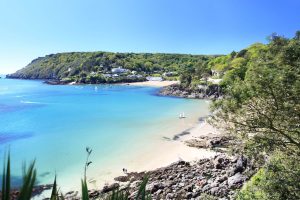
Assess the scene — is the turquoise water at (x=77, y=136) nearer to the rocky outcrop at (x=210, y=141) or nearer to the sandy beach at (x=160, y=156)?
the sandy beach at (x=160, y=156)

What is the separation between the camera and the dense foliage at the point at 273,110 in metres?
8.24

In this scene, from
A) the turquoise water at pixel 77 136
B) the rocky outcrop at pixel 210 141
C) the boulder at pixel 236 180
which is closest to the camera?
the boulder at pixel 236 180

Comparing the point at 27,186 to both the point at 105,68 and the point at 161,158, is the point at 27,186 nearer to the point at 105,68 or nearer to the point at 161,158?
the point at 161,158

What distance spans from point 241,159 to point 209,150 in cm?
719

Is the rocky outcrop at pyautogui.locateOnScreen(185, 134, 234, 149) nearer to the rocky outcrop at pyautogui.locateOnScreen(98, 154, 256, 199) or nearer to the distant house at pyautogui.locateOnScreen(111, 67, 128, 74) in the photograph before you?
the rocky outcrop at pyautogui.locateOnScreen(98, 154, 256, 199)

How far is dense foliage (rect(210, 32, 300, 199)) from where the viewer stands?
8.24 m

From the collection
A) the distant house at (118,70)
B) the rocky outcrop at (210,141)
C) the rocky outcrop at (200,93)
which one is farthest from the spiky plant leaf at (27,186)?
the distant house at (118,70)

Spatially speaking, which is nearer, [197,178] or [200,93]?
[197,178]

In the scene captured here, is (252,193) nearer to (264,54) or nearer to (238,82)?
(238,82)

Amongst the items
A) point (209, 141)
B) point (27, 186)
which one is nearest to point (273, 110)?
point (27, 186)

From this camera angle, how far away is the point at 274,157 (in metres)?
9.84

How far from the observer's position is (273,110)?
A: 8875 mm

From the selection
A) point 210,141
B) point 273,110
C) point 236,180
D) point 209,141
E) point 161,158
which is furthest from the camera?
point 209,141

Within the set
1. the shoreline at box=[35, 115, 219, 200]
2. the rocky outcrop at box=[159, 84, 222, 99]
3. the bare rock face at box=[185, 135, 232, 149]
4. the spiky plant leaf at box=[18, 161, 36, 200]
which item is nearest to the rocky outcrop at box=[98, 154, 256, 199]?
the shoreline at box=[35, 115, 219, 200]
